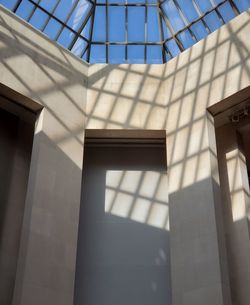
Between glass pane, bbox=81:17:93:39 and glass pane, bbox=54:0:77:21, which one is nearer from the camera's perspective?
glass pane, bbox=54:0:77:21

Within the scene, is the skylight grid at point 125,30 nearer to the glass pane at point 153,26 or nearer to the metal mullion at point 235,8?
the glass pane at point 153,26

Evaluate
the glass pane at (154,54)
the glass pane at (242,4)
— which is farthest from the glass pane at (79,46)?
the glass pane at (242,4)

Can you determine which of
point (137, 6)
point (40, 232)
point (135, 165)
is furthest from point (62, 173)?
point (137, 6)

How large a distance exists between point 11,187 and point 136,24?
11774 millimetres

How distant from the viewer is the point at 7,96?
858 inches

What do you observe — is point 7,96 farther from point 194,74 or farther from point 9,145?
point 194,74

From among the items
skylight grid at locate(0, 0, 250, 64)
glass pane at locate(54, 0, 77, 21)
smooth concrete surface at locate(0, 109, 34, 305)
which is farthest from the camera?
skylight grid at locate(0, 0, 250, 64)

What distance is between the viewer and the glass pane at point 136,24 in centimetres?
2638

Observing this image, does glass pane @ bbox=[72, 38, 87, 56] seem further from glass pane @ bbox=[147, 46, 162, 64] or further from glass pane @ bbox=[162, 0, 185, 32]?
glass pane @ bbox=[162, 0, 185, 32]

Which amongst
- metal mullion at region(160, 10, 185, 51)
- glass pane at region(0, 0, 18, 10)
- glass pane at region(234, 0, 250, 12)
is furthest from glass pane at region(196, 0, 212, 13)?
glass pane at region(0, 0, 18, 10)

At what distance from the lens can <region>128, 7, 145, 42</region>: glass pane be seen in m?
26.4

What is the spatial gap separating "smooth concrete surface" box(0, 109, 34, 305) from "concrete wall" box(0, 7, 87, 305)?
2.17 metres

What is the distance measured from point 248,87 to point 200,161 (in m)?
3.98

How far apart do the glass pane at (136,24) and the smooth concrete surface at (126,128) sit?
2231 millimetres
